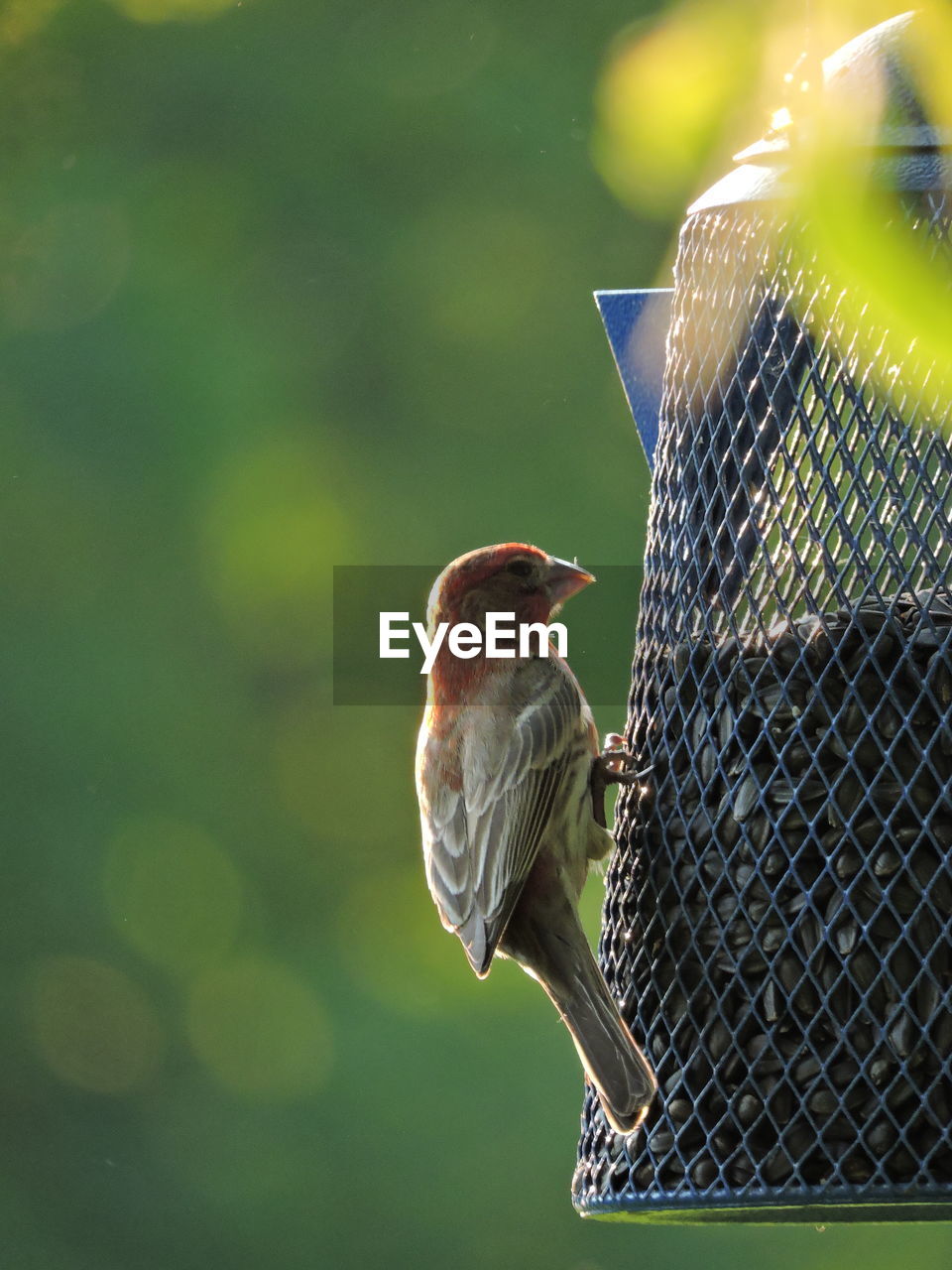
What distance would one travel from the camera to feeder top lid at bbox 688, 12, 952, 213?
394 centimetres

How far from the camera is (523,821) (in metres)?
4.89

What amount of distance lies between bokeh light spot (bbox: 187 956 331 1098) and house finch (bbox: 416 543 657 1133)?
22.3 ft

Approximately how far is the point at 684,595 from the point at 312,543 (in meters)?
8.47

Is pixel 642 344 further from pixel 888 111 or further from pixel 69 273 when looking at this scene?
pixel 69 273

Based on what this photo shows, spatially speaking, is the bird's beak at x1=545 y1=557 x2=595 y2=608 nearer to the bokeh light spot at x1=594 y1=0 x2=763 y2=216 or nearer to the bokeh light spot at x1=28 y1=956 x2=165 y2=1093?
the bokeh light spot at x1=594 y1=0 x2=763 y2=216

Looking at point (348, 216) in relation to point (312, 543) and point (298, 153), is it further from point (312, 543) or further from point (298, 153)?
point (312, 543)

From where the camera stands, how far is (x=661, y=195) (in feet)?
44.4

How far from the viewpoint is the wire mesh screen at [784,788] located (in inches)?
163

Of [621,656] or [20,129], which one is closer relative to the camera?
[621,656]

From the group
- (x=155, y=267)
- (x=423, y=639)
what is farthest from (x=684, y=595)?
(x=155, y=267)

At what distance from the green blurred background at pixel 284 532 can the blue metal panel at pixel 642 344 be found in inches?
211

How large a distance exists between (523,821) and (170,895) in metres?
7.86
